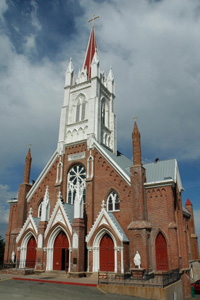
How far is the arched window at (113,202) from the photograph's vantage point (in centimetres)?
2500

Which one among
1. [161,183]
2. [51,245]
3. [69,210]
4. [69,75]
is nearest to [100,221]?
[69,210]

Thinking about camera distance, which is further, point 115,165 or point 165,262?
point 115,165

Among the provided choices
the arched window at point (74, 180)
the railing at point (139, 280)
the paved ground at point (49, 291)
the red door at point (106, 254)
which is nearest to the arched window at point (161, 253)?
the railing at point (139, 280)

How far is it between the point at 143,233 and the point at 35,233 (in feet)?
36.0

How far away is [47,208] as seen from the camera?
2605 centimetres

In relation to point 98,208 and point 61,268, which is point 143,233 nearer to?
point 98,208

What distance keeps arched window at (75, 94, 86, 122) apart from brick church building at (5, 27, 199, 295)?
0.43ft

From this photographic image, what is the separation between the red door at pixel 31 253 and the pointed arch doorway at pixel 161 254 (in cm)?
1211

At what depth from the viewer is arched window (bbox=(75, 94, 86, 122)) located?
32.2 m

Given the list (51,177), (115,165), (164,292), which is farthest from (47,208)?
(164,292)

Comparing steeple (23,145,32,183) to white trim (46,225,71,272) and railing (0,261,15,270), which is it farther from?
railing (0,261,15,270)

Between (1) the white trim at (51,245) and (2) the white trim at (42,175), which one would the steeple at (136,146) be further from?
(2) the white trim at (42,175)

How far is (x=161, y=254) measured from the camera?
21.9 m

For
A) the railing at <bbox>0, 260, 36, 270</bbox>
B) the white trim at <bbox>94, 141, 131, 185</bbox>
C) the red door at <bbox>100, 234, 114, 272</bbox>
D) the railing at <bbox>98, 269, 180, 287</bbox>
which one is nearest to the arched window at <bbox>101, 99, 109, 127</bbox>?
the white trim at <bbox>94, 141, 131, 185</bbox>
